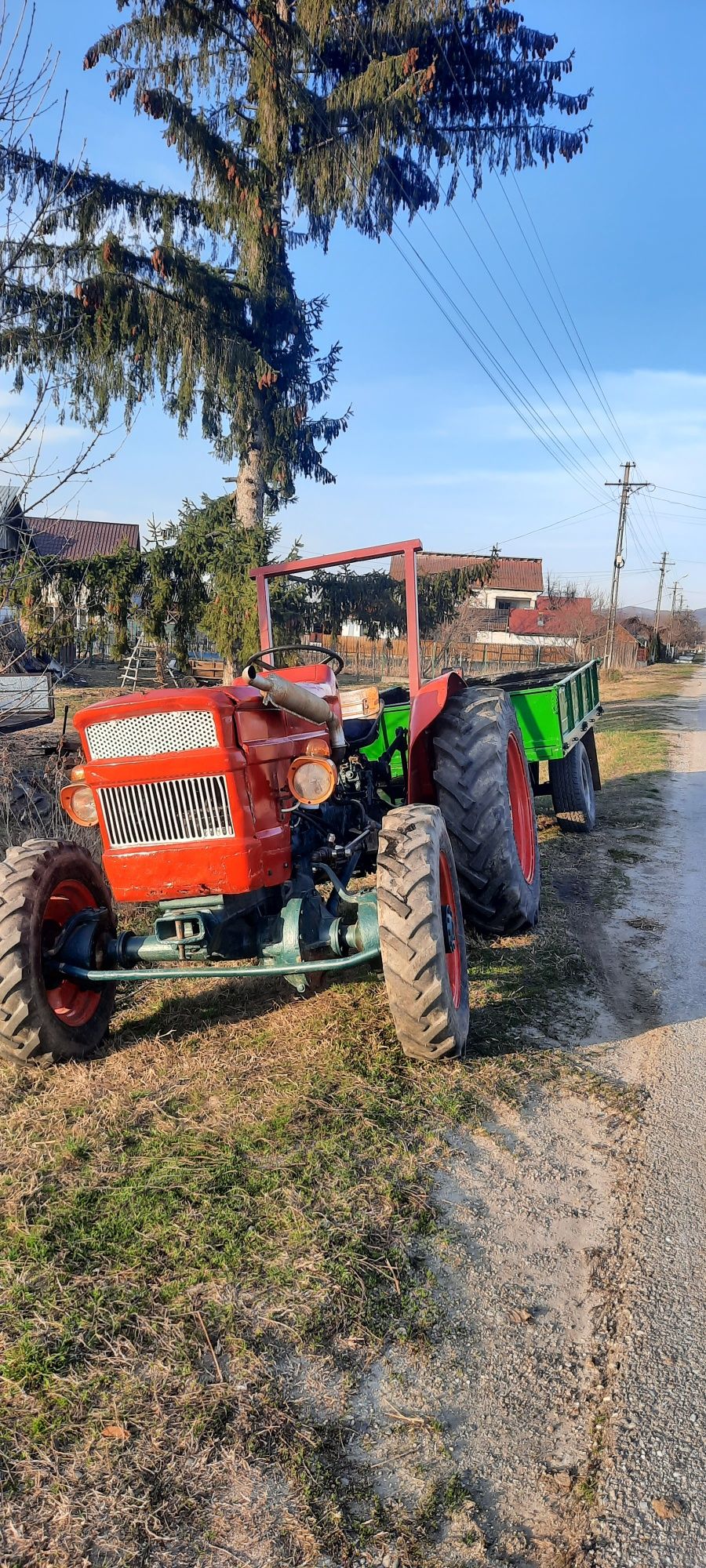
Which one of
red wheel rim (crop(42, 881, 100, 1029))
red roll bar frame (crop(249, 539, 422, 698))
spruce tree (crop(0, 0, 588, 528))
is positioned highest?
spruce tree (crop(0, 0, 588, 528))

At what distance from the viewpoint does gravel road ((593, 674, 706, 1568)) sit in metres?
1.85

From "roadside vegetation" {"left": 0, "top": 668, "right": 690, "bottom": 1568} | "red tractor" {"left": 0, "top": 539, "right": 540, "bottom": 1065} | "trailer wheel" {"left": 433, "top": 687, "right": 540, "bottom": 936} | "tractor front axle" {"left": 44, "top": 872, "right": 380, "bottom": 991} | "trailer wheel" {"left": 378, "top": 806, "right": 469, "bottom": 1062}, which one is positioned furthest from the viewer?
"trailer wheel" {"left": 433, "top": 687, "right": 540, "bottom": 936}

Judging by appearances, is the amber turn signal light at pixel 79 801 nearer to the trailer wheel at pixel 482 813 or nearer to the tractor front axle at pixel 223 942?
the tractor front axle at pixel 223 942

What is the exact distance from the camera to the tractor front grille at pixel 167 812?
3.44 meters

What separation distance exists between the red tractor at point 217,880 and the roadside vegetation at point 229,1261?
31 centimetres

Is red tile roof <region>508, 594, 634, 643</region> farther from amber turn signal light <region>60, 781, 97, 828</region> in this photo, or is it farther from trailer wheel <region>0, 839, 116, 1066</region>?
amber turn signal light <region>60, 781, 97, 828</region>

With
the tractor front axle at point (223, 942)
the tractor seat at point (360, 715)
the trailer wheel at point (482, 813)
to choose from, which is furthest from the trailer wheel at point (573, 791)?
the tractor front axle at point (223, 942)

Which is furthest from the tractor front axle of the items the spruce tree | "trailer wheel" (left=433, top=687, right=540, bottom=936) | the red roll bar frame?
the spruce tree

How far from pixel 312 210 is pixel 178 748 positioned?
37.5ft

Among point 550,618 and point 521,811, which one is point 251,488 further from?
point 550,618

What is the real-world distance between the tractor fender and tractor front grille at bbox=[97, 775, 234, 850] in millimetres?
1252

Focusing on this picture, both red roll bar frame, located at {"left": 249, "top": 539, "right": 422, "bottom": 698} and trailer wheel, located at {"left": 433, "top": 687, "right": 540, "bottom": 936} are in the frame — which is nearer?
trailer wheel, located at {"left": 433, "top": 687, "right": 540, "bottom": 936}

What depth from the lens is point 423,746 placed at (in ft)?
15.2

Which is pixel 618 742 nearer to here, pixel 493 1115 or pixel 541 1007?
pixel 541 1007
